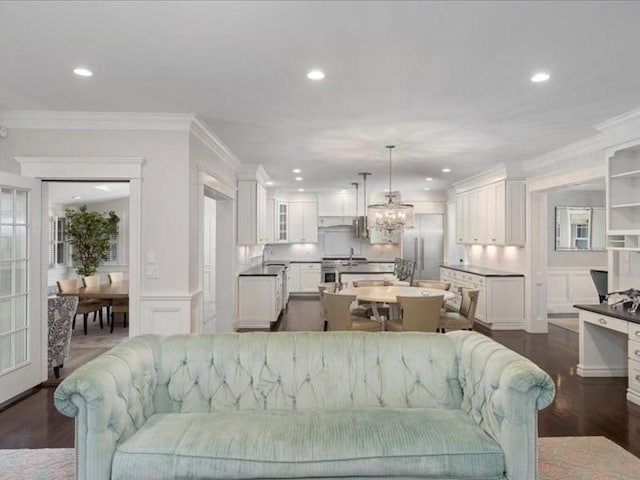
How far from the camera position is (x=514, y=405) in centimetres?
198

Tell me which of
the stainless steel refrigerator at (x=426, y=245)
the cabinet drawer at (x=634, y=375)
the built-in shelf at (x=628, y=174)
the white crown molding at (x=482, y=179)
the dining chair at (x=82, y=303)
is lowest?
the cabinet drawer at (x=634, y=375)

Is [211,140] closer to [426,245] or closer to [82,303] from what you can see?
[82,303]

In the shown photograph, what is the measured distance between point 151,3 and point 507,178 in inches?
234

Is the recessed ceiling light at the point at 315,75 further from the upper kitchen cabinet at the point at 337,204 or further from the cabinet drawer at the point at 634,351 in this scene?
the upper kitchen cabinet at the point at 337,204

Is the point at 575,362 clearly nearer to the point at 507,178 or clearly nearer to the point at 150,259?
the point at 507,178

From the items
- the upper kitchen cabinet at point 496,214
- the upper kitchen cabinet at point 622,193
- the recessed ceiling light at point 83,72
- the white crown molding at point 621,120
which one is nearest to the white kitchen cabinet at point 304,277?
the upper kitchen cabinet at point 496,214

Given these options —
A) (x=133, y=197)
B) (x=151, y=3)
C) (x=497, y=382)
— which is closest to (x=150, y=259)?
(x=133, y=197)

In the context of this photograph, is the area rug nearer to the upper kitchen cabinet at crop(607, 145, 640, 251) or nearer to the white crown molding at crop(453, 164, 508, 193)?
the upper kitchen cabinet at crop(607, 145, 640, 251)

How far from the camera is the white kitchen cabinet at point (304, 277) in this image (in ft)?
34.5

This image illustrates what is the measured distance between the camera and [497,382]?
2.11 metres

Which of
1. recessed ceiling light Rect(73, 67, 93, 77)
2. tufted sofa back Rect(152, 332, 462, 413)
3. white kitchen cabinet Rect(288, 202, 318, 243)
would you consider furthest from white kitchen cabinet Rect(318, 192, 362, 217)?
tufted sofa back Rect(152, 332, 462, 413)

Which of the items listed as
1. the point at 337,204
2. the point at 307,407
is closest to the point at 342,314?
the point at 307,407

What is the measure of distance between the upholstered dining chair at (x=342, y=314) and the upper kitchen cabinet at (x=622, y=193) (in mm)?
2701

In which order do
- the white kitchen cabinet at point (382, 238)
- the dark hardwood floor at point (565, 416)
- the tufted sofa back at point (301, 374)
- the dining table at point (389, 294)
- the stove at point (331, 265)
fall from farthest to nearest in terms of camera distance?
the white kitchen cabinet at point (382, 238)
the stove at point (331, 265)
the dining table at point (389, 294)
the dark hardwood floor at point (565, 416)
the tufted sofa back at point (301, 374)
